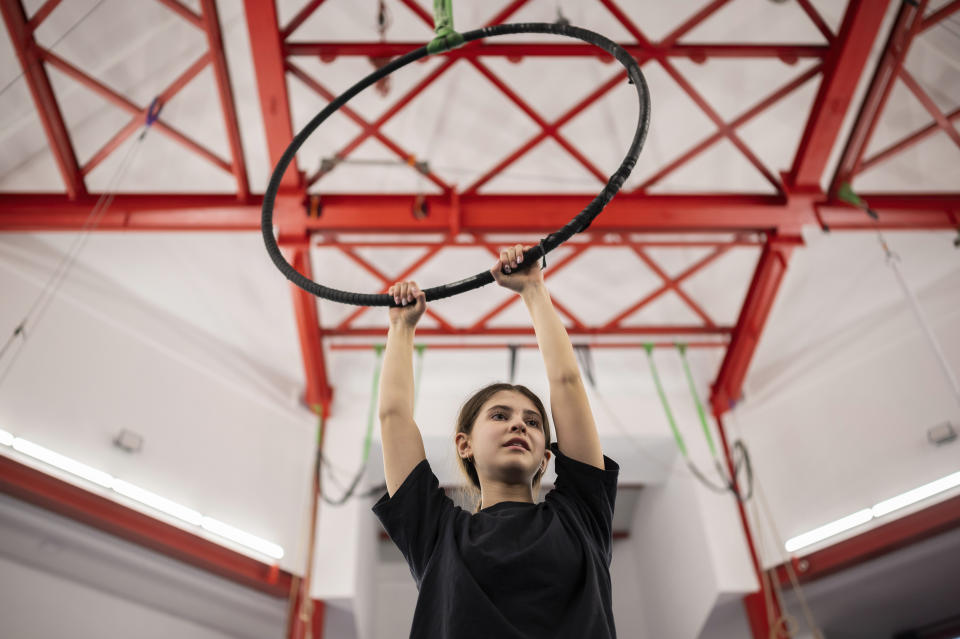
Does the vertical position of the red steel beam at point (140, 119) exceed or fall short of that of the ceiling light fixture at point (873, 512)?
it exceeds it

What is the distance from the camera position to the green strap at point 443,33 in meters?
2.84

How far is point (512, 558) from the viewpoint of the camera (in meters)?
1.36

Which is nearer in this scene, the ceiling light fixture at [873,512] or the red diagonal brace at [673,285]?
the ceiling light fixture at [873,512]

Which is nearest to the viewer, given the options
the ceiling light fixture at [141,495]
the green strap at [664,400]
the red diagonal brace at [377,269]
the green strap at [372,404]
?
the ceiling light fixture at [141,495]

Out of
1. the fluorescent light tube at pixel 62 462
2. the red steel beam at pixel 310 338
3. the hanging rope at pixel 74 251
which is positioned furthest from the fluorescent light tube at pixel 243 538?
the hanging rope at pixel 74 251

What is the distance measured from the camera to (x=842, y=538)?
6.09 metres

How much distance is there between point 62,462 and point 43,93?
275cm

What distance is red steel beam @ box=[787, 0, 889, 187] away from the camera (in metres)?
4.83

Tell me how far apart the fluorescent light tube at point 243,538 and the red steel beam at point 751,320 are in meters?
4.88

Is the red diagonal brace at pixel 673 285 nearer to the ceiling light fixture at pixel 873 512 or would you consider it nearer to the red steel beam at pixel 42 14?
the ceiling light fixture at pixel 873 512

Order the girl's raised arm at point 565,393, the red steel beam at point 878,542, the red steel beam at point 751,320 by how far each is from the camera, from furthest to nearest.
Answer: the red steel beam at point 751,320
the red steel beam at point 878,542
the girl's raised arm at point 565,393

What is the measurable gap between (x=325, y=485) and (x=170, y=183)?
3.30 metres

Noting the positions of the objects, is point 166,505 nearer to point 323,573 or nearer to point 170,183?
point 323,573

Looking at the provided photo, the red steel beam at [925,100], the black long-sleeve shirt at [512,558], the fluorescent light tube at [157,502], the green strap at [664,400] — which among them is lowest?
the black long-sleeve shirt at [512,558]
